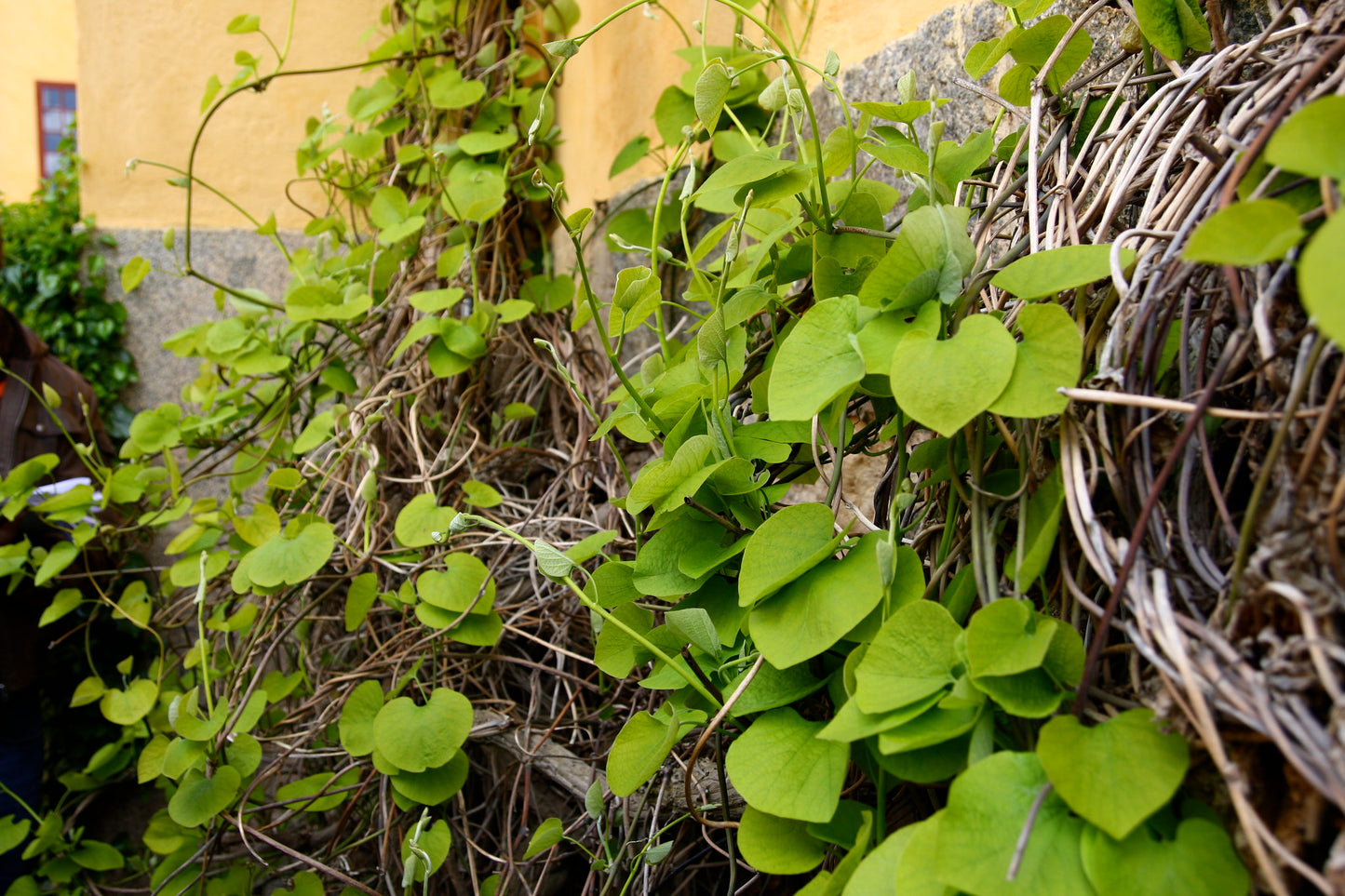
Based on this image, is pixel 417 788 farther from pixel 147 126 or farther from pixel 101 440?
pixel 147 126

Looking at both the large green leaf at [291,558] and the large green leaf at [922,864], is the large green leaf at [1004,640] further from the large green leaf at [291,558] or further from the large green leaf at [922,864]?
the large green leaf at [291,558]

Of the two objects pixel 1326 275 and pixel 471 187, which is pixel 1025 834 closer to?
pixel 1326 275

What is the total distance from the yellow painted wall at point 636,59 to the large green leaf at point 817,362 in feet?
1.95

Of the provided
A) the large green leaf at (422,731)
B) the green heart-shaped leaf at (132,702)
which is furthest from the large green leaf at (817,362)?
the green heart-shaped leaf at (132,702)

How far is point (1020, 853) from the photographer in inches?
15.7

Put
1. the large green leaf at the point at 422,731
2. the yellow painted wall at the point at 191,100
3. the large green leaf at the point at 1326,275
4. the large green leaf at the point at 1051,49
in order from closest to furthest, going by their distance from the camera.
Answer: the large green leaf at the point at 1326,275 → the large green leaf at the point at 1051,49 → the large green leaf at the point at 422,731 → the yellow painted wall at the point at 191,100

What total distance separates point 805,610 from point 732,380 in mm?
262

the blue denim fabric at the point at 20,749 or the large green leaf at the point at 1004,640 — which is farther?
the blue denim fabric at the point at 20,749

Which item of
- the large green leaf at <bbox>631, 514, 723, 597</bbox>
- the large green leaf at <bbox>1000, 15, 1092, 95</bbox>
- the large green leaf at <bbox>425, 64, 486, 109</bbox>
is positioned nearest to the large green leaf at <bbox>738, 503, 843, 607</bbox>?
the large green leaf at <bbox>631, 514, 723, 597</bbox>

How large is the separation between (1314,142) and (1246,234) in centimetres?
4

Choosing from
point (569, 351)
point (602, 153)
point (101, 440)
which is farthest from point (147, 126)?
point (569, 351)

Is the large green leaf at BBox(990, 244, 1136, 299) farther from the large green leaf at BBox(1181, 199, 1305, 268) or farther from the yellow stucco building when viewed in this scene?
the yellow stucco building

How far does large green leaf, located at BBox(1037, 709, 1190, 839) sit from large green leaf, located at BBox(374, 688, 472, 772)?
24.4 inches

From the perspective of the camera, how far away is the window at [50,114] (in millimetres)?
5711
